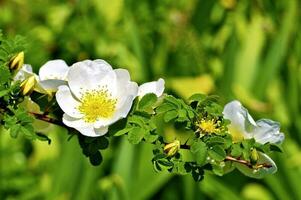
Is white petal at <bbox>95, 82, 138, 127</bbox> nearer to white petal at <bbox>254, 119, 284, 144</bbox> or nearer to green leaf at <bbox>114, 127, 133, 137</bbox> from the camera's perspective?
green leaf at <bbox>114, 127, 133, 137</bbox>

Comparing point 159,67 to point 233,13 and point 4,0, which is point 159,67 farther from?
point 4,0

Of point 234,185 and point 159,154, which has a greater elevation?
point 159,154

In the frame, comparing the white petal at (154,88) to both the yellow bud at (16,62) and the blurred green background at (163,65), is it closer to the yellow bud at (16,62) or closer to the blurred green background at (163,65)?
the yellow bud at (16,62)

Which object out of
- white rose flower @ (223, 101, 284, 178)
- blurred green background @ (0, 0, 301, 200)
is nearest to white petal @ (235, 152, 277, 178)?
white rose flower @ (223, 101, 284, 178)

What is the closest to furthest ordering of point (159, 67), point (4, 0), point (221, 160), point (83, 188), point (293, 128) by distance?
point (221, 160) → point (83, 188) → point (293, 128) → point (159, 67) → point (4, 0)

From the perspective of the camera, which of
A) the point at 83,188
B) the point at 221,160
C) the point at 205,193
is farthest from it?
the point at 205,193

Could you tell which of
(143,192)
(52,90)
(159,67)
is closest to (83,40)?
(159,67)
